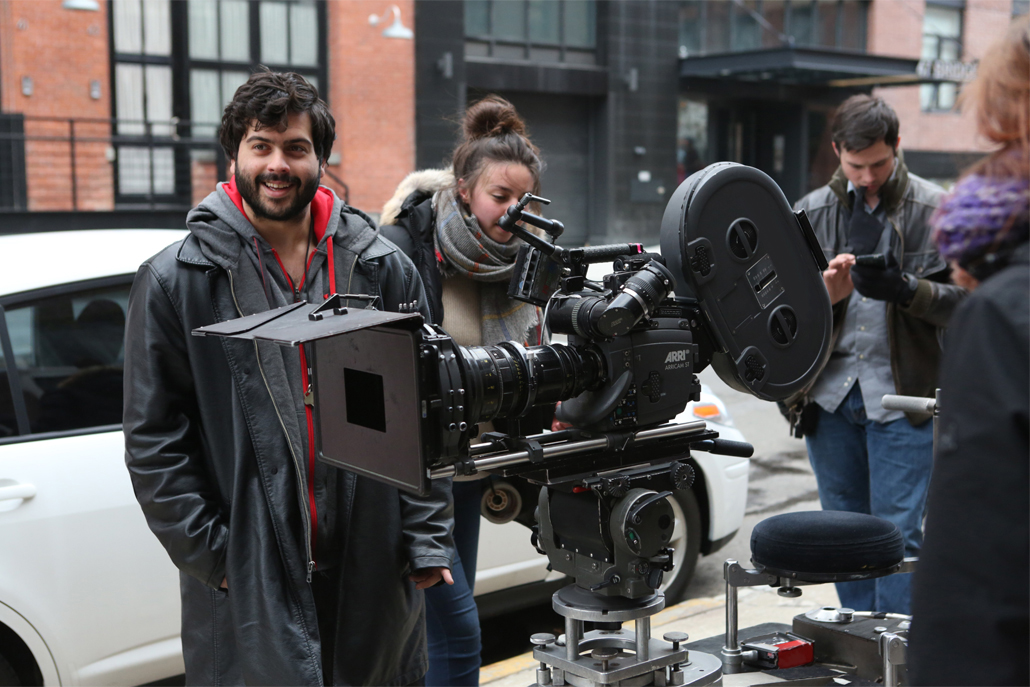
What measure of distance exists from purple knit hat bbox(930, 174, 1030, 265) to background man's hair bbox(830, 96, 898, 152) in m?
2.30

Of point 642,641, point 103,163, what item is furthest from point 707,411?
point 103,163

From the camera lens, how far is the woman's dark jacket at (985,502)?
117 cm

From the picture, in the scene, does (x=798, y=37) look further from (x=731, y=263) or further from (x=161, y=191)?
(x=731, y=263)

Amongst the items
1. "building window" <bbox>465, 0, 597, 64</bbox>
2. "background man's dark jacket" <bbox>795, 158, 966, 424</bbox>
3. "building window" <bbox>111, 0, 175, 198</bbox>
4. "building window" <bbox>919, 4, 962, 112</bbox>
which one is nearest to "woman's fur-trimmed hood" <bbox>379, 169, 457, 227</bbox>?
"background man's dark jacket" <bbox>795, 158, 966, 424</bbox>

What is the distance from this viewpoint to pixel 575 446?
2.05 meters

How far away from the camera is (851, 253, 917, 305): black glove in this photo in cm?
327

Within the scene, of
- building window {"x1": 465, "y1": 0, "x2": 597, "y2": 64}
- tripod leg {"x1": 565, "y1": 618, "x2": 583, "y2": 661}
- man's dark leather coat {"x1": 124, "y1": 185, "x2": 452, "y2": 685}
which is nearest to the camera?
tripod leg {"x1": 565, "y1": 618, "x2": 583, "y2": 661}

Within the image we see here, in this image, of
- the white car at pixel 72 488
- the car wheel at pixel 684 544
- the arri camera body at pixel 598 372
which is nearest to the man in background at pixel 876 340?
A: the car wheel at pixel 684 544

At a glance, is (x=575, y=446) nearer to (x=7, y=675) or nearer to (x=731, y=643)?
(x=731, y=643)

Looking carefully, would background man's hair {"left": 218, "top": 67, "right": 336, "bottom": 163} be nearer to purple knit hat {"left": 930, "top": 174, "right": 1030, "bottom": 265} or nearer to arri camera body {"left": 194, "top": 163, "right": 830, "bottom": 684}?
arri camera body {"left": 194, "top": 163, "right": 830, "bottom": 684}

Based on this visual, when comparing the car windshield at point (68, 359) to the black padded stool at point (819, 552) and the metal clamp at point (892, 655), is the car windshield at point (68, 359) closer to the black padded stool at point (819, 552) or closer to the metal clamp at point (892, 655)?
the black padded stool at point (819, 552)

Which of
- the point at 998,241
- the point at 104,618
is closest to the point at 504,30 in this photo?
the point at 104,618

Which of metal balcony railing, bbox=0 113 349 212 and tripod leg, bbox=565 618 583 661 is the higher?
metal balcony railing, bbox=0 113 349 212

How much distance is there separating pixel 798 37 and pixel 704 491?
Answer: 1924 cm
